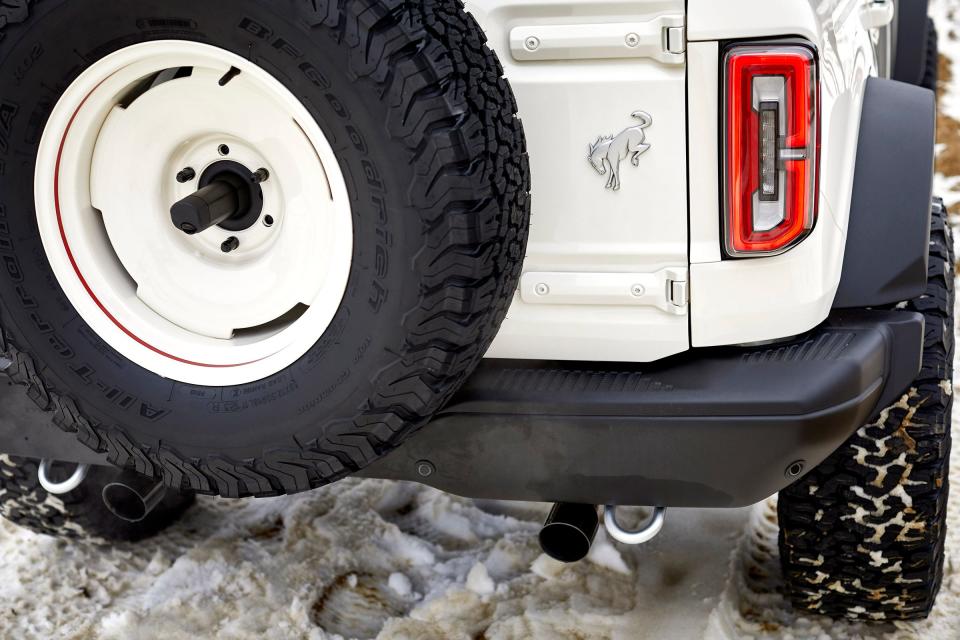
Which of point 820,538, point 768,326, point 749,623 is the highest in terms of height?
point 768,326

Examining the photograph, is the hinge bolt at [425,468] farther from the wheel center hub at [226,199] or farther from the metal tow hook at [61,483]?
the metal tow hook at [61,483]

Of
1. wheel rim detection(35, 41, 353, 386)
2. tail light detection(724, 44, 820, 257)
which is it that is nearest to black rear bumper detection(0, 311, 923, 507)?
tail light detection(724, 44, 820, 257)

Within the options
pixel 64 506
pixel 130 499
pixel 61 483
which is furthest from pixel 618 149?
pixel 64 506

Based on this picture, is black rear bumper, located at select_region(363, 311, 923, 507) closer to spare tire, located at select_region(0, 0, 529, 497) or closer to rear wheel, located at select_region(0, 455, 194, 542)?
spare tire, located at select_region(0, 0, 529, 497)

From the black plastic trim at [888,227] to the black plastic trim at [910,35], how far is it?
2269 mm

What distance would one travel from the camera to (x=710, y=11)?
5.08 ft

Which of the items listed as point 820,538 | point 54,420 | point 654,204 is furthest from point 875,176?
point 54,420

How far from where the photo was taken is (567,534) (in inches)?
75.8

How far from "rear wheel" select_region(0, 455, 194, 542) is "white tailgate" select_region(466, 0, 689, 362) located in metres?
1.42

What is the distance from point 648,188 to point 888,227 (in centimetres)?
46

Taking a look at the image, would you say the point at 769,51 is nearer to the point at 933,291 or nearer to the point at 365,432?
the point at 933,291

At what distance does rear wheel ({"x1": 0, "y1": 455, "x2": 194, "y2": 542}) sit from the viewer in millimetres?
2551

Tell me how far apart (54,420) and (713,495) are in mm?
1225

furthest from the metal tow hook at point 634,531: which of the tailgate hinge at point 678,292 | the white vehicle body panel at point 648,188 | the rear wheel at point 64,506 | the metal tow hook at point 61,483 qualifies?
the rear wheel at point 64,506
